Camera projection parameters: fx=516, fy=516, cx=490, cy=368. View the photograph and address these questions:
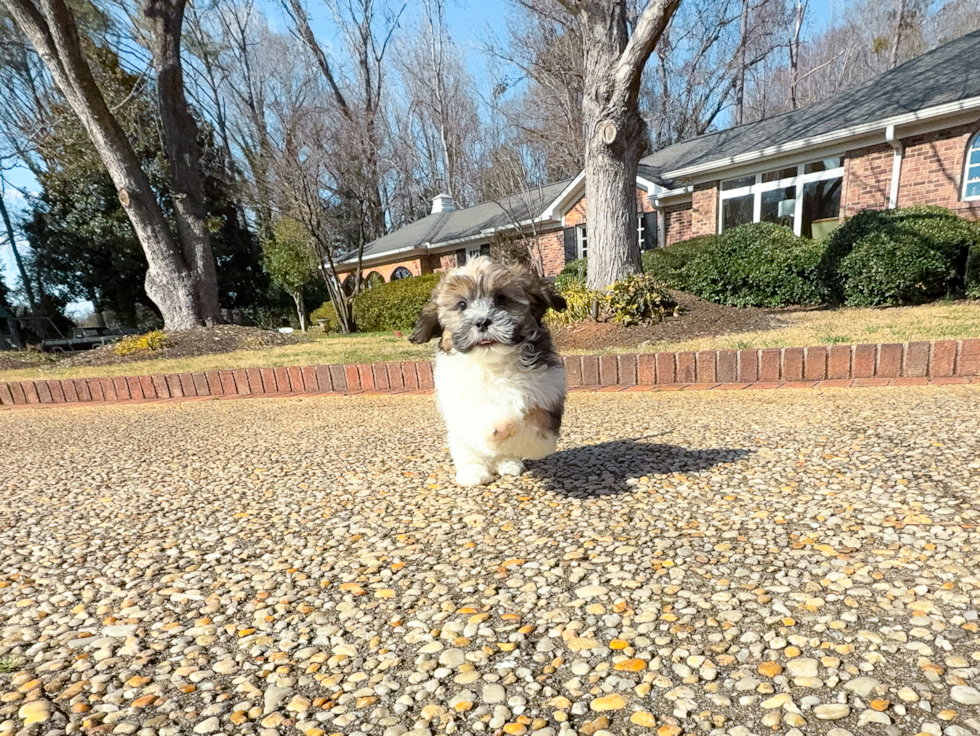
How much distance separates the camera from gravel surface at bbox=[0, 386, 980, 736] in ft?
4.47

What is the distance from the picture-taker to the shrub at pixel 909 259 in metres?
9.01

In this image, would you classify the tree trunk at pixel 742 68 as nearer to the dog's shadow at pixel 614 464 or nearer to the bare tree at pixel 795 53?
the bare tree at pixel 795 53

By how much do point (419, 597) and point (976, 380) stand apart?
16.5 ft

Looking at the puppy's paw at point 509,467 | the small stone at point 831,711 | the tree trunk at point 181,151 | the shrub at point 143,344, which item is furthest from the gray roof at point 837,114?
the small stone at point 831,711

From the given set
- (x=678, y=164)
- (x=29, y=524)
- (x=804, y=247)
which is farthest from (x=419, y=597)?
(x=678, y=164)

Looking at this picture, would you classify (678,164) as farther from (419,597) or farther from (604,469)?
(419,597)

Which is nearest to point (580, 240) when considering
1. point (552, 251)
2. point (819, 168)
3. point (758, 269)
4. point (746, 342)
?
point (552, 251)

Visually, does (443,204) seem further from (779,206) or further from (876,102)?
(876,102)

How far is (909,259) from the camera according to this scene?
9039mm

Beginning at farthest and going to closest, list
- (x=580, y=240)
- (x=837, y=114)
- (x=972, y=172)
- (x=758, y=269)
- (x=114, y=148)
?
(x=580, y=240) → (x=837, y=114) → (x=972, y=172) → (x=758, y=269) → (x=114, y=148)

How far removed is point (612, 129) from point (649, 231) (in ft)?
36.7

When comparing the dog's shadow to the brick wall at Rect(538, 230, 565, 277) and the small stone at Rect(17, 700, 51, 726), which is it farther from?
the brick wall at Rect(538, 230, 565, 277)

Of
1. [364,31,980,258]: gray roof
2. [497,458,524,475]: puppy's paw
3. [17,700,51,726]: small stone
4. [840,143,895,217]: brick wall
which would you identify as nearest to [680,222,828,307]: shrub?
[840,143,895,217]: brick wall

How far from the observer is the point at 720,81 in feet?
94.7
